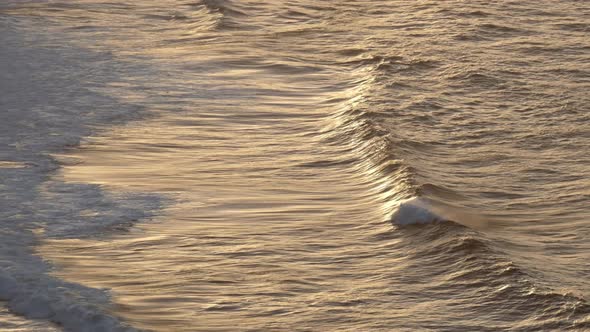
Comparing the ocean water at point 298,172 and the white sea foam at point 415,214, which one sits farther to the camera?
the white sea foam at point 415,214

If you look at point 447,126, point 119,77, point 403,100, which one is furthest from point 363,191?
point 119,77

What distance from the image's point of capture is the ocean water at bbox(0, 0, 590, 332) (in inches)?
279

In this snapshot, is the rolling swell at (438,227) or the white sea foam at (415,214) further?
the white sea foam at (415,214)

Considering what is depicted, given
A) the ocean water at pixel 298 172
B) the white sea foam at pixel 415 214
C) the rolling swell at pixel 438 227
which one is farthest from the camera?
the white sea foam at pixel 415 214

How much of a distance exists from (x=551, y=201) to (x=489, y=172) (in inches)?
30.3

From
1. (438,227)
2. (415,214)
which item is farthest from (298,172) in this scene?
(438,227)

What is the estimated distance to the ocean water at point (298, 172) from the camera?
23.2 ft

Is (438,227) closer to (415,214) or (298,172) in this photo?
(415,214)

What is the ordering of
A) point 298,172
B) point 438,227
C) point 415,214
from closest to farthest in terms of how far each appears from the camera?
point 438,227
point 415,214
point 298,172

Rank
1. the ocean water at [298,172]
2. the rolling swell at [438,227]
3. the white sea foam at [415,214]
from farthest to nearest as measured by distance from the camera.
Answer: the white sea foam at [415,214] < the ocean water at [298,172] < the rolling swell at [438,227]

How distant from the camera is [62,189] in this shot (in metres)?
8.95

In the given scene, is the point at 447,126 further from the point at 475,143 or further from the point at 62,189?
the point at 62,189

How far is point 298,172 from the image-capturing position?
9.52 meters

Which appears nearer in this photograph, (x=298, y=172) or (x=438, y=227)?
(x=438, y=227)
